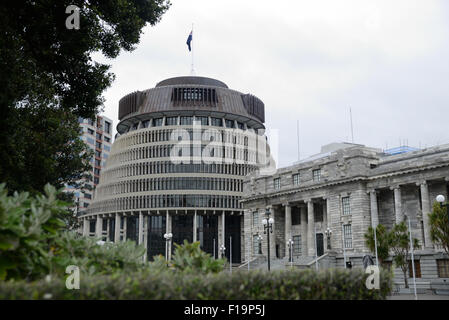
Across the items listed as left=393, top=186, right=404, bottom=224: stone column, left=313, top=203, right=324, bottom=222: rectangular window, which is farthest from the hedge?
left=313, top=203, right=324, bottom=222: rectangular window

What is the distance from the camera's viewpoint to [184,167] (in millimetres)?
104562

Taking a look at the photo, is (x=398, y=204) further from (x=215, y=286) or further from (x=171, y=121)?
(x=171, y=121)

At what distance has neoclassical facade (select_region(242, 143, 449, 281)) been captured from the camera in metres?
54.3

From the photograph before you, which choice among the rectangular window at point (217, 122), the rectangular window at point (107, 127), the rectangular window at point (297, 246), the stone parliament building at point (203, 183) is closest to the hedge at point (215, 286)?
the stone parliament building at point (203, 183)

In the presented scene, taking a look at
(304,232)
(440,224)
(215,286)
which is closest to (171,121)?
(304,232)

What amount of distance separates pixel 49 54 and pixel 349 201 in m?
49.7

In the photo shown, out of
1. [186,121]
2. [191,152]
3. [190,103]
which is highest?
[190,103]

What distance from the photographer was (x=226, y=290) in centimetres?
955

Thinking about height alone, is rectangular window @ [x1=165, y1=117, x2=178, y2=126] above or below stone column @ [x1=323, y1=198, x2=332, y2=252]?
above

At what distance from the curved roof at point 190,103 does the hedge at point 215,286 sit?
95946mm

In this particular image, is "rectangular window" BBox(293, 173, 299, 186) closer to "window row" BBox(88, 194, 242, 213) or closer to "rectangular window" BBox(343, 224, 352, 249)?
"rectangular window" BBox(343, 224, 352, 249)

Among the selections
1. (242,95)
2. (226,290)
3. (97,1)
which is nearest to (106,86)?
(97,1)

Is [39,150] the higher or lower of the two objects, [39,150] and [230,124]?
the lower

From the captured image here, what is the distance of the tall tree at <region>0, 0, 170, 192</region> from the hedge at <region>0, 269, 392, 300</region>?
1425cm
